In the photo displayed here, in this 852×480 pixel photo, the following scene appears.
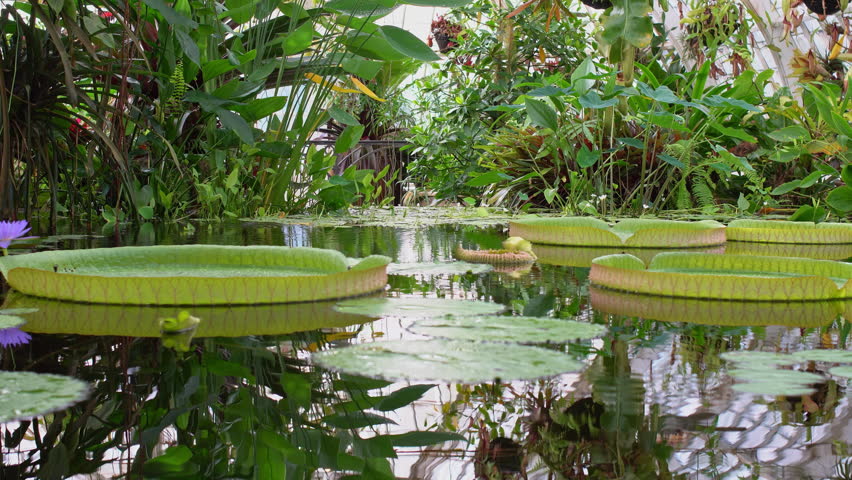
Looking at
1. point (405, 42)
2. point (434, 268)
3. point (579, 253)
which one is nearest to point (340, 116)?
point (405, 42)

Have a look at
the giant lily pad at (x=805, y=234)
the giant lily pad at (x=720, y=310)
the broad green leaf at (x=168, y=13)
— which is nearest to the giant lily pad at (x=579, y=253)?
the giant lily pad at (x=805, y=234)

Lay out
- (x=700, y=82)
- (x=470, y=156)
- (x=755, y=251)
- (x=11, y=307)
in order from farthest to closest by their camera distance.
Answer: (x=470, y=156), (x=700, y=82), (x=755, y=251), (x=11, y=307)

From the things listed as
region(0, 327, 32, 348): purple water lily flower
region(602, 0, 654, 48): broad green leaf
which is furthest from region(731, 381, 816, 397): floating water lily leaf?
region(602, 0, 654, 48): broad green leaf

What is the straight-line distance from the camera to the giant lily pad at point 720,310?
1.26 m

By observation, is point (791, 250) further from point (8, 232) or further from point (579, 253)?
point (8, 232)

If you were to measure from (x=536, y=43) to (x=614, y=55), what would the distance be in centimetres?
236

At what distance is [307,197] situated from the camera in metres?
4.36

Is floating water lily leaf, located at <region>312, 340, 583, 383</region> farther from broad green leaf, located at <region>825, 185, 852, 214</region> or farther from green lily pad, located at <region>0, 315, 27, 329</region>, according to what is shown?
broad green leaf, located at <region>825, 185, 852, 214</region>

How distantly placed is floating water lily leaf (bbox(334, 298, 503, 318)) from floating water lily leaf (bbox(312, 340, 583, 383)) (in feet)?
0.73

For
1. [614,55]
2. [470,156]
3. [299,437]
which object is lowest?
[299,437]

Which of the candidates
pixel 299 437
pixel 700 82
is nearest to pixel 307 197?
pixel 700 82

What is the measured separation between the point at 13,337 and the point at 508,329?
0.63 m

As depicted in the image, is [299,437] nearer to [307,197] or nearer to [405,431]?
[405,431]

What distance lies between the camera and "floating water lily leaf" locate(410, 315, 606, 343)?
3.37 ft
